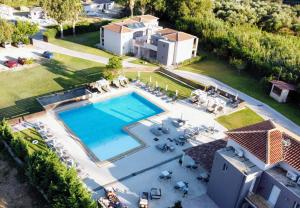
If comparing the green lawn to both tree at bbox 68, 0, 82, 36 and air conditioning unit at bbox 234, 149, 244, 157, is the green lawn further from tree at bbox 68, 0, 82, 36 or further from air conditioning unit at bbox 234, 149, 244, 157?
tree at bbox 68, 0, 82, 36

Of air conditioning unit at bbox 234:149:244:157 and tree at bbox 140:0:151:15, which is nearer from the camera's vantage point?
air conditioning unit at bbox 234:149:244:157

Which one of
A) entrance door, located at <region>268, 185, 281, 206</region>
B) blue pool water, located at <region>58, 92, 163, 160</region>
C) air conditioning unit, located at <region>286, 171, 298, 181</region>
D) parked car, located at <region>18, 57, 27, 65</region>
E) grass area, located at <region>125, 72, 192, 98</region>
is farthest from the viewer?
parked car, located at <region>18, 57, 27, 65</region>

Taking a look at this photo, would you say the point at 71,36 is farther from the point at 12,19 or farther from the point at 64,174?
the point at 64,174

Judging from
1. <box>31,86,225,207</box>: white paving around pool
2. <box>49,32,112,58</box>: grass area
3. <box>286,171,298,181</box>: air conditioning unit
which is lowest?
<box>31,86,225,207</box>: white paving around pool

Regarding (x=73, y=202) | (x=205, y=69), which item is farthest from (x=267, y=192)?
(x=205, y=69)

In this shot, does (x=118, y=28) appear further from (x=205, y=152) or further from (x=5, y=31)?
(x=205, y=152)

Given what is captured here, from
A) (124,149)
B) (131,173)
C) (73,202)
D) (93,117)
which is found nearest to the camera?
(73,202)

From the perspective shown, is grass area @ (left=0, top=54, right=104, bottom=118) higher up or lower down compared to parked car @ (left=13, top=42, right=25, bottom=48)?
lower down

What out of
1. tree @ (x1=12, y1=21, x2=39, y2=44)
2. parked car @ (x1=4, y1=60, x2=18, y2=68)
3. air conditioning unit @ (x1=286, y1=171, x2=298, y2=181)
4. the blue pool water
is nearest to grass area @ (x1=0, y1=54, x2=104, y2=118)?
parked car @ (x1=4, y1=60, x2=18, y2=68)
